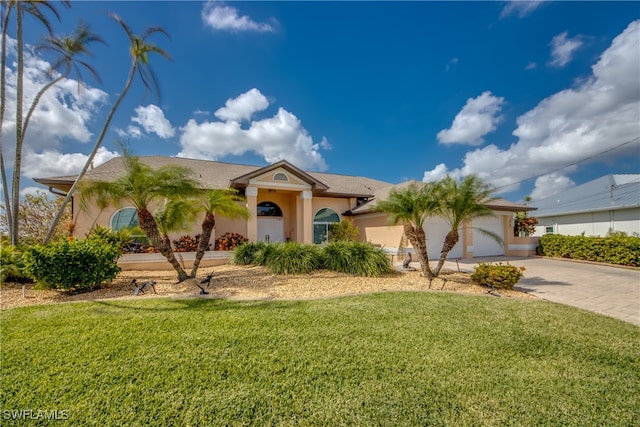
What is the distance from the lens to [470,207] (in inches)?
358

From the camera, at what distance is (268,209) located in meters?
18.6

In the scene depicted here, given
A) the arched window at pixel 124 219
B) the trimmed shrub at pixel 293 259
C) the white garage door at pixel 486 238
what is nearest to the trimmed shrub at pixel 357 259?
the trimmed shrub at pixel 293 259

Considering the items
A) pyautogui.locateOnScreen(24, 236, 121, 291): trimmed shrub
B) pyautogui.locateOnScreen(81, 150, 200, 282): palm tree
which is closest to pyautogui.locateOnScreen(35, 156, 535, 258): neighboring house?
pyautogui.locateOnScreen(81, 150, 200, 282): palm tree

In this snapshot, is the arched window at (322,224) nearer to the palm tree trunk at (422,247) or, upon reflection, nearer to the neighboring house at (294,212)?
the neighboring house at (294,212)

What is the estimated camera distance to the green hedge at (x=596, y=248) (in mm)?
13203

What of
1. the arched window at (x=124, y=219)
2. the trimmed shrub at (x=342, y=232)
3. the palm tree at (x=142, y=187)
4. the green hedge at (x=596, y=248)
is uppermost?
the palm tree at (x=142, y=187)

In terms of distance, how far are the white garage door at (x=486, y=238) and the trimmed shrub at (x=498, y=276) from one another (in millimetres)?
8881

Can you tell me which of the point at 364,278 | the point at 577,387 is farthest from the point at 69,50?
the point at 577,387

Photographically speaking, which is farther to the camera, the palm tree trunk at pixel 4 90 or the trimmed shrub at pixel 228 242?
the trimmed shrub at pixel 228 242

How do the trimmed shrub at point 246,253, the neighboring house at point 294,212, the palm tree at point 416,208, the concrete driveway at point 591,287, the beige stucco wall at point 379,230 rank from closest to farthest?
the concrete driveway at point 591,287 → the palm tree at point 416,208 → the trimmed shrub at point 246,253 → the neighboring house at point 294,212 → the beige stucco wall at point 379,230

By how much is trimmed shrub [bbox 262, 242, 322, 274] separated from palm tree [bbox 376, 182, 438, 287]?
3776 mm

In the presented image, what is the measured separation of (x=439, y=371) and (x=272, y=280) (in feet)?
21.5

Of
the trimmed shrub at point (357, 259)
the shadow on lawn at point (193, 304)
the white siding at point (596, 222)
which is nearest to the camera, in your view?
the shadow on lawn at point (193, 304)

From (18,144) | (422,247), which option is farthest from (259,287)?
(18,144)
